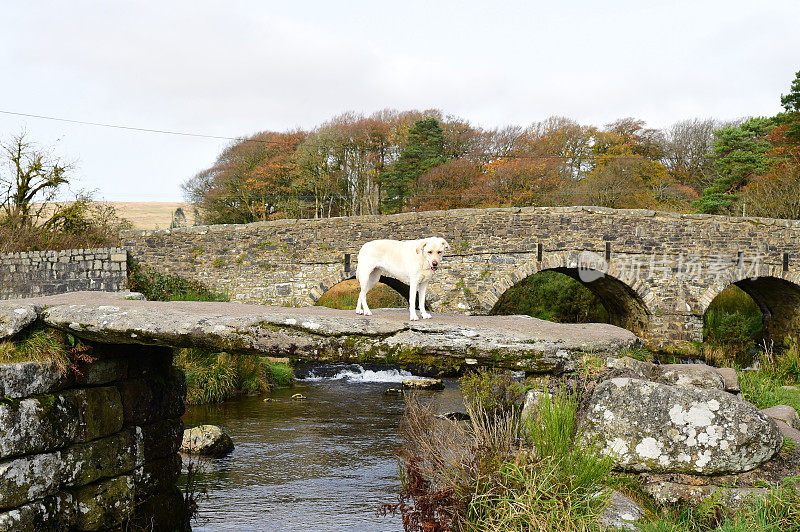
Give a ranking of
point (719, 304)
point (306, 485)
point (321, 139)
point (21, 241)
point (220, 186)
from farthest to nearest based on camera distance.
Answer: point (220, 186) → point (321, 139) → point (719, 304) → point (21, 241) → point (306, 485)

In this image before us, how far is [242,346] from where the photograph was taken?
5383 mm

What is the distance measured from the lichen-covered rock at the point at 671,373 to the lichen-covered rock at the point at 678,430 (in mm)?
422

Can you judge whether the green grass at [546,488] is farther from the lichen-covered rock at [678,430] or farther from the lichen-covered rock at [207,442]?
the lichen-covered rock at [207,442]

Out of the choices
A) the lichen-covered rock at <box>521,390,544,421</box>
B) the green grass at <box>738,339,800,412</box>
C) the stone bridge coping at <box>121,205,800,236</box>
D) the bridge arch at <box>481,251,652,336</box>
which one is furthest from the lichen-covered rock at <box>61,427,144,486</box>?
the bridge arch at <box>481,251,652,336</box>

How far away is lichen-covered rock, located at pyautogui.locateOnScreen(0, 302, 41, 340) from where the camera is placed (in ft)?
18.0

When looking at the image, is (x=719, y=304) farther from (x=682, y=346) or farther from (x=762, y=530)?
(x=762, y=530)

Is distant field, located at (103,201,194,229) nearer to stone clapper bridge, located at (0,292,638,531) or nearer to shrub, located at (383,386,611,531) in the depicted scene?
stone clapper bridge, located at (0,292,638,531)

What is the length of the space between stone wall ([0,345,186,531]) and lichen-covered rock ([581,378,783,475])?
14.2 ft

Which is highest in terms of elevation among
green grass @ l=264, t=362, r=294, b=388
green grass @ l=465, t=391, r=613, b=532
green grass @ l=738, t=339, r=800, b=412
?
green grass @ l=465, t=391, r=613, b=532

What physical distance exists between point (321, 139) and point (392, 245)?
28611 millimetres

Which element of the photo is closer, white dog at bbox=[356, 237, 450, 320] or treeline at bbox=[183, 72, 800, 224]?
white dog at bbox=[356, 237, 450, 320]

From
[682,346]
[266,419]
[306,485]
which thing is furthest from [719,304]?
[306,485]

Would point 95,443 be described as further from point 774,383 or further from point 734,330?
point 734,330

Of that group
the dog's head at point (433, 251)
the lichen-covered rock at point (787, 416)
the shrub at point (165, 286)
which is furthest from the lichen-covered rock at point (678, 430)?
the shrub at point (165, 286)
